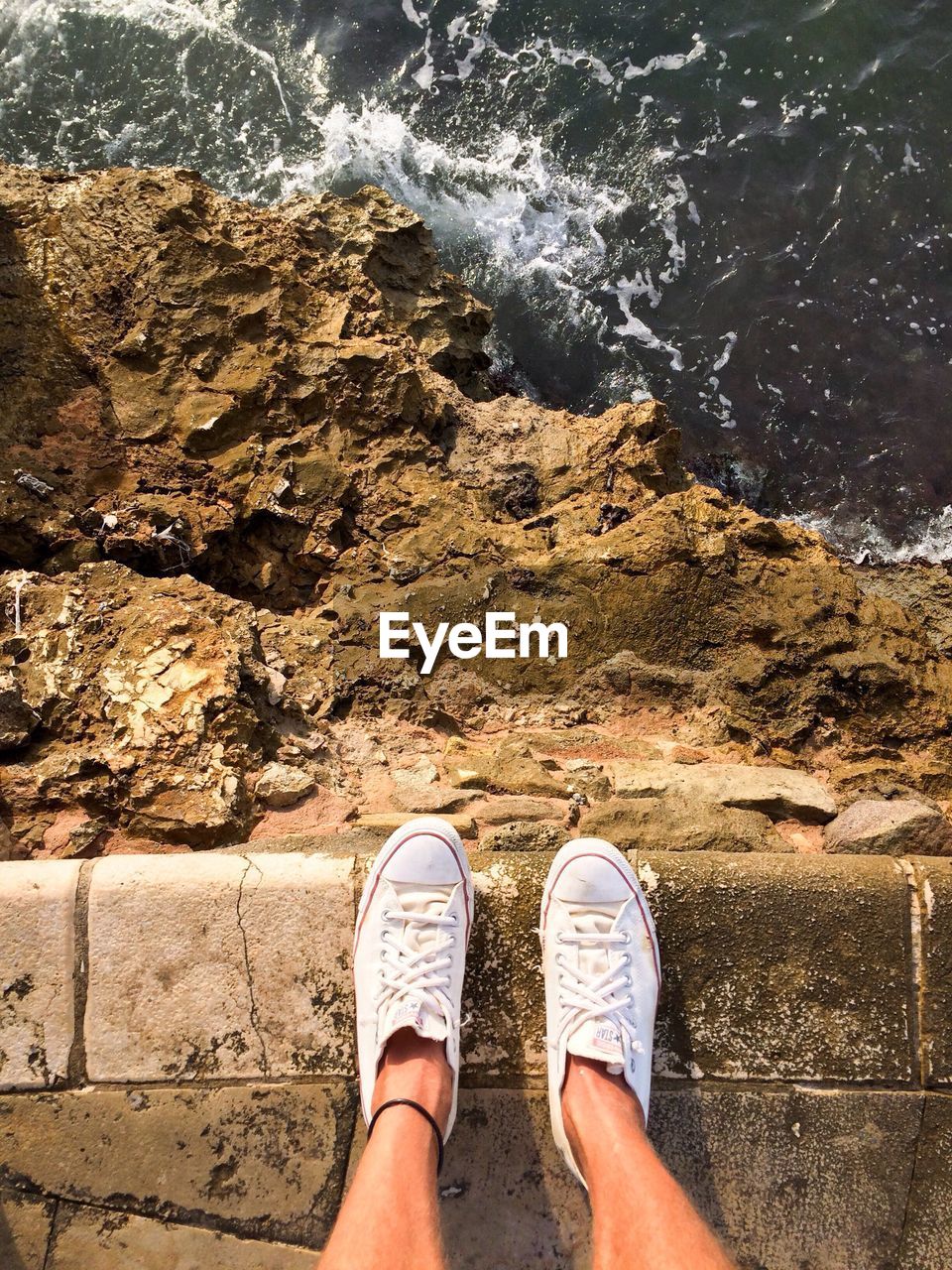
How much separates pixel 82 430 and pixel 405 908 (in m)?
2.84

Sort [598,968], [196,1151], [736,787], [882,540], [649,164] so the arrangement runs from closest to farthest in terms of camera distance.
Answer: [196,1151] → [598,968] → [736,787] → [882,540] → [649,164]

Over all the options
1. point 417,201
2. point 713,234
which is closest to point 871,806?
point 713,234

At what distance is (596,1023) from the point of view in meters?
2.16

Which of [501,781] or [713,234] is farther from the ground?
[713,234]

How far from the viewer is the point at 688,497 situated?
13.3 feet

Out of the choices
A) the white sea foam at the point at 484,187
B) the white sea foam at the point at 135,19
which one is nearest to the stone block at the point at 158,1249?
the white sea foam at the point at 484,187

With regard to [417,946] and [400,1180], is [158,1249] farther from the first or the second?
[417,946]

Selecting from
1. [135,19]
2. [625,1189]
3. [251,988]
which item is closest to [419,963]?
[251,988]

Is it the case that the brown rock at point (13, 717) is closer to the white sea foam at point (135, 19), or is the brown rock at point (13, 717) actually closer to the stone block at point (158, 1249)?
the stone block at point (158, 1249)

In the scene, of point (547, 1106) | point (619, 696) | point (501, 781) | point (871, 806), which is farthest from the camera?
point (619, 696)

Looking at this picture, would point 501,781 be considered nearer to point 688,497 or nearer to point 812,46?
point 688,497

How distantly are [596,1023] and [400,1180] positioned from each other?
569 millimetres

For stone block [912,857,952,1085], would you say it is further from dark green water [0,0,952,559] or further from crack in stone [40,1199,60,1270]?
dark green water [0,0,952,559]

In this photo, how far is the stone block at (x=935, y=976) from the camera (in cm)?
218
